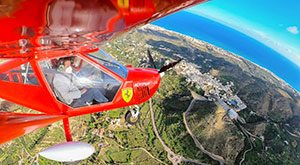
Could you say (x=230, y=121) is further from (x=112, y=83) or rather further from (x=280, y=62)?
(x=112, y=83)

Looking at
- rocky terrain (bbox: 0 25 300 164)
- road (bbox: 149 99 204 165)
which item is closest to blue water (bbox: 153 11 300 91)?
rocky terrain (bbox: 0 25 300 164)

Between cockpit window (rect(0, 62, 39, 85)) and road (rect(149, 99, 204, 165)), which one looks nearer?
cockpit window (rect(0, 62, 39, 85))

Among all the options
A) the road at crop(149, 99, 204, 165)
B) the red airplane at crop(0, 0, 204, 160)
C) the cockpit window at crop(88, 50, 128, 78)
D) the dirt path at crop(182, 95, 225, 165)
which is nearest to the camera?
the red airplane at crop(0, 0, 204, 160)

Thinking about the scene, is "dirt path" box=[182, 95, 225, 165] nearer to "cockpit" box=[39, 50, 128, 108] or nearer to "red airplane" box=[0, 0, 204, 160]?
"red airplane" box=[0, 0, 204, 160]

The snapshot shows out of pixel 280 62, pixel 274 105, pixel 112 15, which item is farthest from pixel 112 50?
pixel 112 15

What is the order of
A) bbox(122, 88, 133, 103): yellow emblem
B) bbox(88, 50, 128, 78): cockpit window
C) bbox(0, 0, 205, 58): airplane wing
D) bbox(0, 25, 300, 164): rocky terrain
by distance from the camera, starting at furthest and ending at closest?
bbox(0, 25, 300, 164): rocky terrain
bbox(122, 88, 133, 103): yellow emblem
bbox(88, 50, 128, 78): cockpit window
bbox(0, 0, 205, 58): airplane wing

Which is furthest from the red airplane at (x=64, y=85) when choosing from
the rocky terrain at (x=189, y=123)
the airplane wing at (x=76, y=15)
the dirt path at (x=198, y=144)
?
the dirt path at (x=198, y=144)
